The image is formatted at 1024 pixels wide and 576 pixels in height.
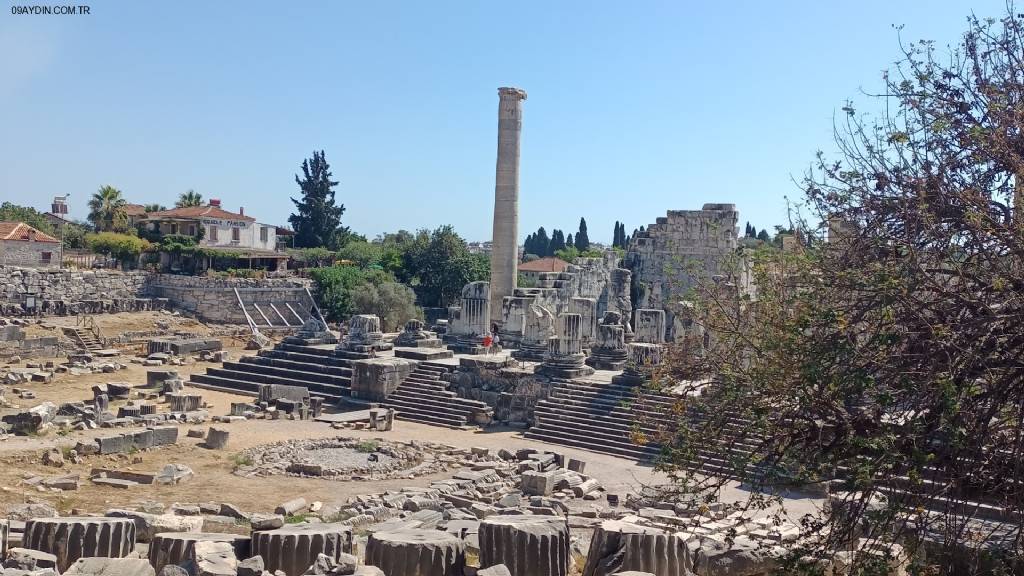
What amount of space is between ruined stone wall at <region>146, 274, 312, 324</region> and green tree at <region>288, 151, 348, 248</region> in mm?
18816

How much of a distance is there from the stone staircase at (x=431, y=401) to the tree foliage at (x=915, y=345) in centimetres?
1377

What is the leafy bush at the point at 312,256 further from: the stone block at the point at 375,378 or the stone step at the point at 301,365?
the stone block at the point at 375,378

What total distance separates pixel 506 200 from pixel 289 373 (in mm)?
8983

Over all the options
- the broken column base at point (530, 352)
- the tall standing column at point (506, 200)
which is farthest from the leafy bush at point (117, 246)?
the broken column base at point (530, 352)

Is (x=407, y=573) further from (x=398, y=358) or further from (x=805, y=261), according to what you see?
(x=398, y=358)

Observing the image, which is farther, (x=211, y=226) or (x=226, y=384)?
(x=211, y=226)

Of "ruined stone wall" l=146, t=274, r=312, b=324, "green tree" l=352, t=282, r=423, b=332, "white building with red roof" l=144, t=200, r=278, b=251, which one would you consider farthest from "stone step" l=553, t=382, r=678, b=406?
"white building with red roof" l=144, t=200, r=278, b=251

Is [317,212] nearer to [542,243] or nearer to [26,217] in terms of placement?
[26,217]

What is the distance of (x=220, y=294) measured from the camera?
140 ft

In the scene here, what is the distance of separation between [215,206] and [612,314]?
37.5 metres

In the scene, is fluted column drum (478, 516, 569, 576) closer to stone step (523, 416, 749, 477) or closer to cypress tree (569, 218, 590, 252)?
stone step (523, 416, 749, 477)

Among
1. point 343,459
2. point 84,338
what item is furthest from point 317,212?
point 343,459

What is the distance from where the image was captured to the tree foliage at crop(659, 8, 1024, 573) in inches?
293

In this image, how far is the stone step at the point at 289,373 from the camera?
82.7 feet
